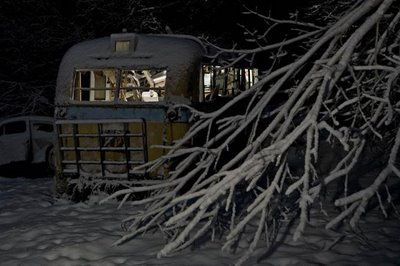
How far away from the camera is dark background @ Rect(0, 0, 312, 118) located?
1741 cm

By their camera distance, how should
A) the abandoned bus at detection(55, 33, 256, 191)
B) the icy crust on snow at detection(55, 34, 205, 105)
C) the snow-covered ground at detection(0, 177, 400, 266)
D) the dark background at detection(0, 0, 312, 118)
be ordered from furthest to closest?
the dark background at detection(0, 0, 312, 118)
the icy crust on snow at detection(55, 34, 205, 105)
the abandoned bus at detection(55, 33, 256, 191)
the snow-covered ground at detection(0, 177, 400, 266)

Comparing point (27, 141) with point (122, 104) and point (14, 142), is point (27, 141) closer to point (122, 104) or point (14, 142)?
point (14, 142)

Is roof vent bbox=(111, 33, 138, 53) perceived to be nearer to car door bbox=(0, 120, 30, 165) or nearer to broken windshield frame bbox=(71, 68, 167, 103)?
broken windshield frame bbox=(71, 68, 167, 103)

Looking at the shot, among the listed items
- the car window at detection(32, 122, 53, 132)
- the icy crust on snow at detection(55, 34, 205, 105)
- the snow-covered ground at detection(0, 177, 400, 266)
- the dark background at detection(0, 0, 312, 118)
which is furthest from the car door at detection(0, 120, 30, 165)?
the snow-covered ground at detection(0, 177, 400, 266)

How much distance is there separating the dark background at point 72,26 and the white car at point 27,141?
444 centimetres

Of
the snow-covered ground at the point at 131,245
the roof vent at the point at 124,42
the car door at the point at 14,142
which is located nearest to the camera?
the snow-covered ground at the point at 131,245

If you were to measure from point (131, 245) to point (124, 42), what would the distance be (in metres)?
3.63

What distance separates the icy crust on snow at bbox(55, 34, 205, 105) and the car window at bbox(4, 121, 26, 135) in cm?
536

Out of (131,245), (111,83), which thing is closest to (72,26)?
(111,83)

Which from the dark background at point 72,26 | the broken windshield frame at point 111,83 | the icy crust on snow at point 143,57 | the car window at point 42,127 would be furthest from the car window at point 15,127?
the icy crust on snow at point 143,57

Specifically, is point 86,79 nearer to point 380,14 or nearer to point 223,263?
point 223,263

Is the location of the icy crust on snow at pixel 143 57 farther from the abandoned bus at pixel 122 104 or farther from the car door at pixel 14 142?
the car door at pixel 14 142

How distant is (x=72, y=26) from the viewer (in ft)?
61.6

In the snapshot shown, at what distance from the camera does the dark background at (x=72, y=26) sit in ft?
57.1
